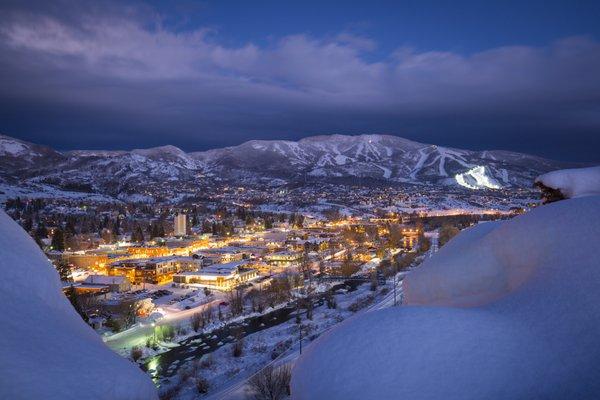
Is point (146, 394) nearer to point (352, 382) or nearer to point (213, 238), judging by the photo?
point (352, 382)

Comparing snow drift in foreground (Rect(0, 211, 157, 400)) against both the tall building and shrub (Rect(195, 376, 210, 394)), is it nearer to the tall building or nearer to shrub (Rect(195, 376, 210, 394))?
shrub (Rect(195, 376, 210, 394))

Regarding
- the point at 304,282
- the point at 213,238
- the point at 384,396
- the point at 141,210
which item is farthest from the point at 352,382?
the point at 141,210

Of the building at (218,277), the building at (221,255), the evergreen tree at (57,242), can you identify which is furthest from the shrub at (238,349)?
the evergreen tree at (57,242)

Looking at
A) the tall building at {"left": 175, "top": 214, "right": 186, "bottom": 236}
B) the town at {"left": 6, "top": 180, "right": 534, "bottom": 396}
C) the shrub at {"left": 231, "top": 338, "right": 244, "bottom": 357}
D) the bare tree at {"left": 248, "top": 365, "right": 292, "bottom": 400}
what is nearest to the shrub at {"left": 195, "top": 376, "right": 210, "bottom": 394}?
the town at {"left": 6, "top": 180, "right": 534, "bottom": 396}

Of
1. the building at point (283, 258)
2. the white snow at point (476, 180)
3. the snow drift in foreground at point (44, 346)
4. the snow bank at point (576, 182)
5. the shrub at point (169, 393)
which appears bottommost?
the building at point (283, 258)

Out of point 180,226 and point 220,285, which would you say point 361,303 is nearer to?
point 220,285

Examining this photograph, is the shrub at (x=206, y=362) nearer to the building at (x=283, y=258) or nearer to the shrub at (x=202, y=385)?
the shrub at (x=202, y=385)

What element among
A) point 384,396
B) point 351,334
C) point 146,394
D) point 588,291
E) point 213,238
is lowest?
point 213,238

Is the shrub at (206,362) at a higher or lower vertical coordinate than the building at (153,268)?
higher
